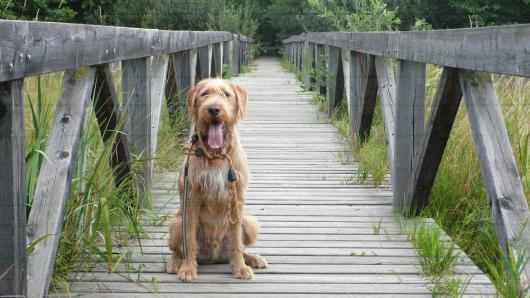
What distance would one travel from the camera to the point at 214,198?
393 centimetres

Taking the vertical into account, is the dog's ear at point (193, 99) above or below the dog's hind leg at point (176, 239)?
above

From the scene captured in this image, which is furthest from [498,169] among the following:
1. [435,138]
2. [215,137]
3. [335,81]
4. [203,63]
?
[203,63]

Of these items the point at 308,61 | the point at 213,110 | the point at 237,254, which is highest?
the point at 213,110

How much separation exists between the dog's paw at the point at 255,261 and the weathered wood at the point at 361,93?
2726mm

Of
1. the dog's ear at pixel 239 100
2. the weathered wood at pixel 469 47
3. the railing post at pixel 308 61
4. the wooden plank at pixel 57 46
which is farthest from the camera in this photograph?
the railing post at pixel 308 61

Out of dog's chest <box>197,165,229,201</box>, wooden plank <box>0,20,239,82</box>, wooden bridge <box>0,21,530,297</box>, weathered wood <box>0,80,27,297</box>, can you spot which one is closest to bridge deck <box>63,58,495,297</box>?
wooden bridge <box>0,21,530,297</box>

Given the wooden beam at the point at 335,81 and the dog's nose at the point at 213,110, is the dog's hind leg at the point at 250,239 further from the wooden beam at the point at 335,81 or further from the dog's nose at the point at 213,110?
the wooden beam at the point at 335,81

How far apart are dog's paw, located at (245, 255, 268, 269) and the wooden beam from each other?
5.66 metres

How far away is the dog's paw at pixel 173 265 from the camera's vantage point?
151 inches

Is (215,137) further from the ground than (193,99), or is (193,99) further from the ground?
(193,99)

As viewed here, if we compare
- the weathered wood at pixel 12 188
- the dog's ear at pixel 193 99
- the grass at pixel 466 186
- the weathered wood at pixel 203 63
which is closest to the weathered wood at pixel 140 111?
the dog's ear at pixel 193 99

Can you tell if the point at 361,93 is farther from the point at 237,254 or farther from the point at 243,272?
the point at 243,272

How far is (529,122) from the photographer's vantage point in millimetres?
5766

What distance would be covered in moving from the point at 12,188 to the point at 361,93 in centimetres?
501
